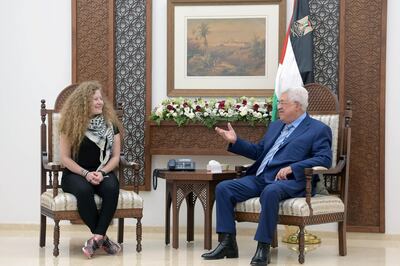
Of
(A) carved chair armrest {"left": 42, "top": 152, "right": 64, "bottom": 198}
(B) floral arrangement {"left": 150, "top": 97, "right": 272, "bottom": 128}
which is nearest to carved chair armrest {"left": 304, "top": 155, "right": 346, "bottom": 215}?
(B) floral arrangement {"left": 150, "top": 97, "right": 272, "bottom": 128}

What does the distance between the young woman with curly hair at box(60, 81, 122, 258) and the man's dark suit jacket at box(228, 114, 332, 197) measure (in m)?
0.92

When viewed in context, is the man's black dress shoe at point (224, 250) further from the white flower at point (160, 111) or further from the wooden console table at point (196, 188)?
the white flower at point (160, 111)

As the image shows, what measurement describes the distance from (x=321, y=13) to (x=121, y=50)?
1.78 metres

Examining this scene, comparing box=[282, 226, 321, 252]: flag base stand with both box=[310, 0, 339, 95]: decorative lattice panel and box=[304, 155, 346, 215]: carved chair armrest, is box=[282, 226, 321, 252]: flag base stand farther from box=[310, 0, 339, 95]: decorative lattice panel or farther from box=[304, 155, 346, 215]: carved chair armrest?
box=[310, 0, 339, 95]: decorative lattice panel

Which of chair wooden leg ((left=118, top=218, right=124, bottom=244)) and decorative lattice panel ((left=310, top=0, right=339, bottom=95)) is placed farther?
decorative lattice panel ((left=310, top=0, right=339, bottom=95))

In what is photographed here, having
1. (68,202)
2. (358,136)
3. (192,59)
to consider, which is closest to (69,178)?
(68,202)

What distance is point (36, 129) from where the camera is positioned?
6805mm

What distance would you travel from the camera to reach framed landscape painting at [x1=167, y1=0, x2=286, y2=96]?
256 inches

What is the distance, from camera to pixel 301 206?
509cm

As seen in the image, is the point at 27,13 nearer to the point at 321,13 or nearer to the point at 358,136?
the point at 321,13

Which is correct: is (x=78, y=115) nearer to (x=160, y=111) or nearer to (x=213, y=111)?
(x=160, y=111)

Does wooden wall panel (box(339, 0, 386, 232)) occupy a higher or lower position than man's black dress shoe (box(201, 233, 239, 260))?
higher

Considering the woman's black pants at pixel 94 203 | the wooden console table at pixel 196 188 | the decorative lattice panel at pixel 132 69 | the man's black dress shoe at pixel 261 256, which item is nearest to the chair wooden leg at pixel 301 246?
the man's black dress shoe at pixel 261 256

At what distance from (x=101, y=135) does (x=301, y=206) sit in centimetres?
158
